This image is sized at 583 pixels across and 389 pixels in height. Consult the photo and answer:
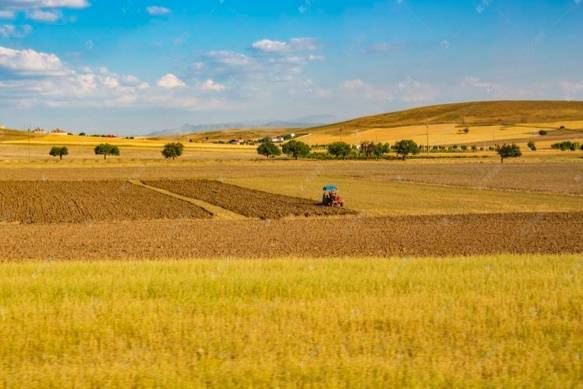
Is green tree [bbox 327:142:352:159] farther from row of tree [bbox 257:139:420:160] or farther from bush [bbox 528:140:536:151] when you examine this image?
bush [bbox 528:140:536:151]

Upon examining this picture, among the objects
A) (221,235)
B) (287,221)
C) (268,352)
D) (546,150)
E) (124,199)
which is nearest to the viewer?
(268,352)

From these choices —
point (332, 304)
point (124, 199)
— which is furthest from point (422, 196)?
point (332, 304)

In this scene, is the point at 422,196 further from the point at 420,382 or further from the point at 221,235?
the point at 420,382

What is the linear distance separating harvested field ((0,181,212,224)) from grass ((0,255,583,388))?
1132 inches

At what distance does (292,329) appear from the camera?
9078 mm

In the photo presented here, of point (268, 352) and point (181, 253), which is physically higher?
point (268, 352)

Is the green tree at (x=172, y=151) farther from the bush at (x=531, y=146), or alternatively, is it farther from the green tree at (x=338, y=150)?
the bush at (x=531, y=146)

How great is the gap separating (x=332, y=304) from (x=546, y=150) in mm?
169035

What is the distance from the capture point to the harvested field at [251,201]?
4353 cm

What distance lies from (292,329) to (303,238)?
72.5 ft

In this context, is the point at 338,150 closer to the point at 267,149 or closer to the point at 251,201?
the point at 267,149

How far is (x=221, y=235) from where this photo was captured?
3259 centimetres

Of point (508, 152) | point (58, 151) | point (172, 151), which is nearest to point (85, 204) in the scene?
point (508, 152)

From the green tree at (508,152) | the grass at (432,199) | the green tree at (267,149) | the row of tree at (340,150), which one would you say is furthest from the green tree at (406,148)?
the grass at (432,199)
